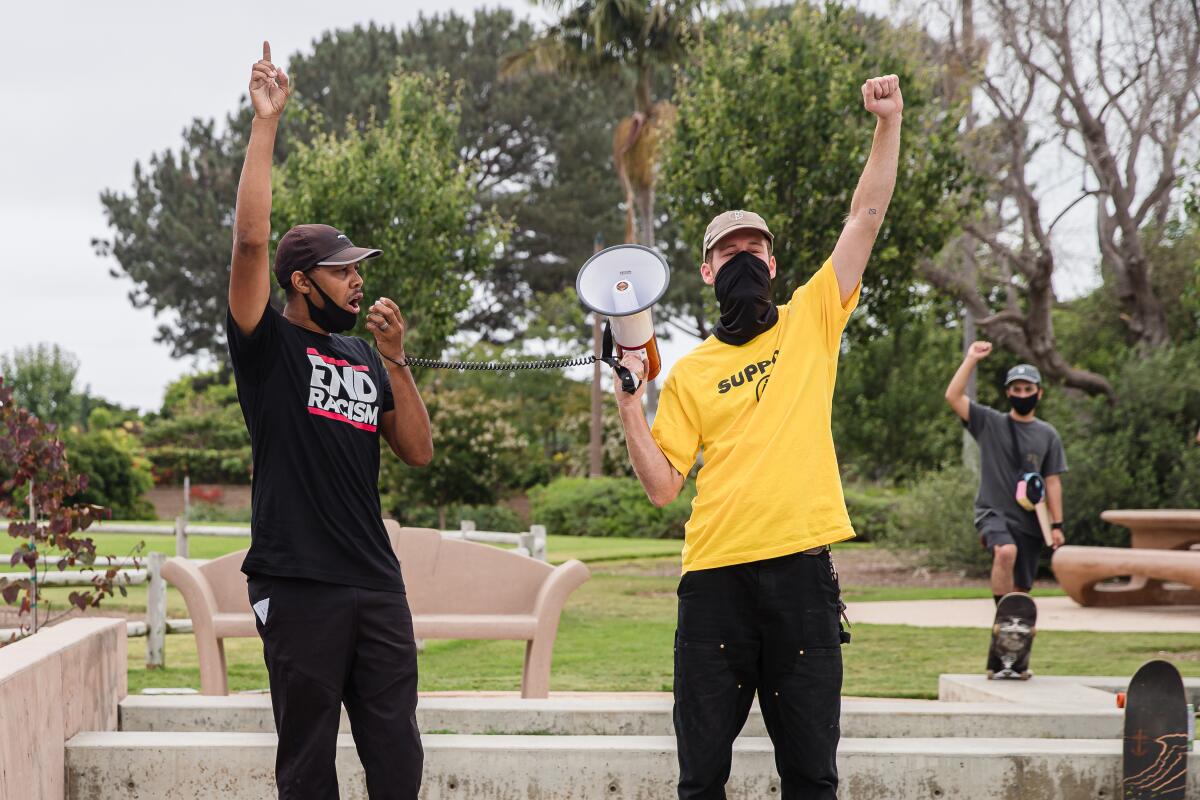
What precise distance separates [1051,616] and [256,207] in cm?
1179

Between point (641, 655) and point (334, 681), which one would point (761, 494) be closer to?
point (334, 681)

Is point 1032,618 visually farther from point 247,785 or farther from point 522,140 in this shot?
point 522,140

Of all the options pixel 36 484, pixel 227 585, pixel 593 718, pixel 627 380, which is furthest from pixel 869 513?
pixel 627 380

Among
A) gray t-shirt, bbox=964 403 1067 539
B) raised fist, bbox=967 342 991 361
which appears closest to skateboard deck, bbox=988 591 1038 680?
raised fist, bbox=967 342 991 361

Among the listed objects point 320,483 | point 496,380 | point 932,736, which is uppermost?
point 496,380

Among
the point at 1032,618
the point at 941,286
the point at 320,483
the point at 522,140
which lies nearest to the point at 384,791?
the point at 320,483

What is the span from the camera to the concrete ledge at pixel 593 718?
5391 mm

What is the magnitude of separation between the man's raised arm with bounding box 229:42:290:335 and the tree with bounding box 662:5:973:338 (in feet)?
43.3

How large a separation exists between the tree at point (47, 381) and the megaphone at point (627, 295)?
166 ft

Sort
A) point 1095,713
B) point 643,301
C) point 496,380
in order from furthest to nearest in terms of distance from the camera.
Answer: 1. point 496,380
2. point 1095,713
3. point 643,301

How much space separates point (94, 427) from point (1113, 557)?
1546 inches

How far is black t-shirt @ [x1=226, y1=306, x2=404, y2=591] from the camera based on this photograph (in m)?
3.86

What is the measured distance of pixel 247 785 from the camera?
466 cm

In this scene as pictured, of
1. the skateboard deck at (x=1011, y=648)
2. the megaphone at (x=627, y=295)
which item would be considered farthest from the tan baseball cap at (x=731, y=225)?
the skateboard deck at (x=1011, y=648)
